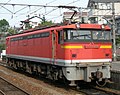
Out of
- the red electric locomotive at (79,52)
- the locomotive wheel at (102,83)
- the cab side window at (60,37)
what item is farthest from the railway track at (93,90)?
the cab side window at (60,37)

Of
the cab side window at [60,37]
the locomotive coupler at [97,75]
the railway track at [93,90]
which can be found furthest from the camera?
the cab side window at [60,37]

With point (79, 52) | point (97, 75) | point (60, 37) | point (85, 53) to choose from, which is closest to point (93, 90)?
point (97, 75)

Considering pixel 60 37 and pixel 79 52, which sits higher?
pixel 60 37

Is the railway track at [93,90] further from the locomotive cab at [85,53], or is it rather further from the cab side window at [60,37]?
the cab side window at [60,37]

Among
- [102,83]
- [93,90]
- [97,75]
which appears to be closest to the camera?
[97,75]

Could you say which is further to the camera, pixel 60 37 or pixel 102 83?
pixel 102 83

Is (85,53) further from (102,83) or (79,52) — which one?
(102,83)

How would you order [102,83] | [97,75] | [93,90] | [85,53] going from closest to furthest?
[97,75] → [85,53] → [93,90] → [102,83]

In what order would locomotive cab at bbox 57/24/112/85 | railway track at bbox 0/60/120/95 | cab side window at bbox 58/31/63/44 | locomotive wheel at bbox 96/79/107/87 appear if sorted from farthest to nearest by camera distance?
locomotive wheel at bbox 96/79/107/87 < cab side window at bbox 58/31/63/44 < locomotive cab at bbox 57/24/112/85 < railway track at bbox 0/60/120/95

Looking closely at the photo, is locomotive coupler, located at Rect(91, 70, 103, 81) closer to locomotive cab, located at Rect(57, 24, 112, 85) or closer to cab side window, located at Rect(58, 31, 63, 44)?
locomotive cab, located at Rect(57, 24, 112, 85)

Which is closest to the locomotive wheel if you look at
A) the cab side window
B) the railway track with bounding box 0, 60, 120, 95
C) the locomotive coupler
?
the railway track with bounding box 0, 60, 120, 95

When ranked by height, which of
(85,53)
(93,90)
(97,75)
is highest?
(85,53)

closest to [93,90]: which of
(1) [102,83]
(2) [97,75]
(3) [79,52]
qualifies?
(2) [97,75]

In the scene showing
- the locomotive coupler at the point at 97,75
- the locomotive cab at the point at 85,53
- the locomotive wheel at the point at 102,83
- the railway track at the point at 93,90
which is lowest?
the railway track at the point at 93,90
